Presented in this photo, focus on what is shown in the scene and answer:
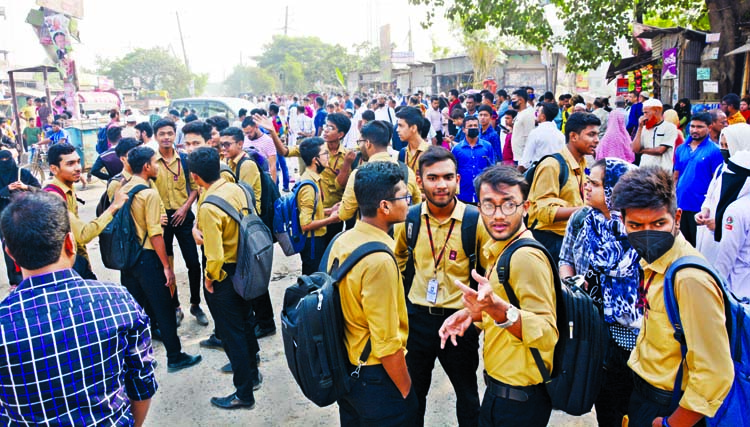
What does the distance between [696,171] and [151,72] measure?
63.1m

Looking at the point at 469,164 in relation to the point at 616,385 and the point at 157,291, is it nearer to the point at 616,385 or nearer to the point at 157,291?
the point at 157,291

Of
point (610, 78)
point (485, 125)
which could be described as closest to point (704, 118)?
point (485, 125)

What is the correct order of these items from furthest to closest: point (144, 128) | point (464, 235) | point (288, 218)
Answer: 1. point (144, 128)
2. point (288, 218)
3. point (464, 235)

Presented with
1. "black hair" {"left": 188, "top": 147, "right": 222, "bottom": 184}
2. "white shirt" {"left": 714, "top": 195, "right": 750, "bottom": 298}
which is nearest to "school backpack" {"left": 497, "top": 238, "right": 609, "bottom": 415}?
"white shirt" {"left": 714, "top": 195, "right": 750, "bottom": 298}

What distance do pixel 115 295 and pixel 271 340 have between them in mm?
3305

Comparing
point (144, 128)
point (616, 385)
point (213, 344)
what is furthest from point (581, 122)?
point (144, 128)

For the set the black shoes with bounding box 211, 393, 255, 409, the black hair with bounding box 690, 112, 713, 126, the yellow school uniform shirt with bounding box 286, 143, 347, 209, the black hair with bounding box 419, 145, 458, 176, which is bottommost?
the black shoes with bounding box 211, 393, 255, 409

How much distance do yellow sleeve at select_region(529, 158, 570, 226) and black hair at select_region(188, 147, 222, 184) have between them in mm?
2239

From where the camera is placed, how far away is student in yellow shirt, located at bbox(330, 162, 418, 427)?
2342 millimetres

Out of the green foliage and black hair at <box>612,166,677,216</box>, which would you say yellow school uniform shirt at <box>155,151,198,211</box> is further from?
the green foliage

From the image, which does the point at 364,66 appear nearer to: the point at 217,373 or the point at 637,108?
the point at 637,108

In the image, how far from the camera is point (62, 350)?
1.79m

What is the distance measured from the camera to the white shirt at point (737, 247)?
3.20 metres

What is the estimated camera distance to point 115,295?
6.33 ft
